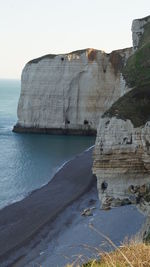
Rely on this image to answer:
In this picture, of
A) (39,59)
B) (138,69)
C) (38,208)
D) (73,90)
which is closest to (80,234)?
(38,208)

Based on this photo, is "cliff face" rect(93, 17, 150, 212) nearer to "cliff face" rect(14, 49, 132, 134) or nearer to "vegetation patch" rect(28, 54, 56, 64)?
"cliff face" rect(14, 49, 132, 134)

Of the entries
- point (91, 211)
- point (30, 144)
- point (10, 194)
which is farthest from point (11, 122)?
point (91, 211)

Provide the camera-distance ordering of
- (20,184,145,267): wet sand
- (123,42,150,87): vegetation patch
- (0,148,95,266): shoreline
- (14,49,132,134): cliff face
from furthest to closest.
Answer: (14,49,132,134): cliff face → (123,42,150,87): vegetation patch → (0,148,95,266): shoreline → (20,184,145,267): wet sand

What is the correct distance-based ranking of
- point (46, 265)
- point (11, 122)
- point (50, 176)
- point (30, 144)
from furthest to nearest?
point (11, 122) < point (30, 144) < point (50, 176) < point (46, 265)

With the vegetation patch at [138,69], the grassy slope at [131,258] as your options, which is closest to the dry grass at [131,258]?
the grassy slope at [131,258]

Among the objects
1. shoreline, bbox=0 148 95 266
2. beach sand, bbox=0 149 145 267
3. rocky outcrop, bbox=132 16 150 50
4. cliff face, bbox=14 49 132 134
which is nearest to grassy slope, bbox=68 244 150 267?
beach sand, bbox=0 149 145 267

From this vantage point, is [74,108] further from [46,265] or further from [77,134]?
[46,265]
